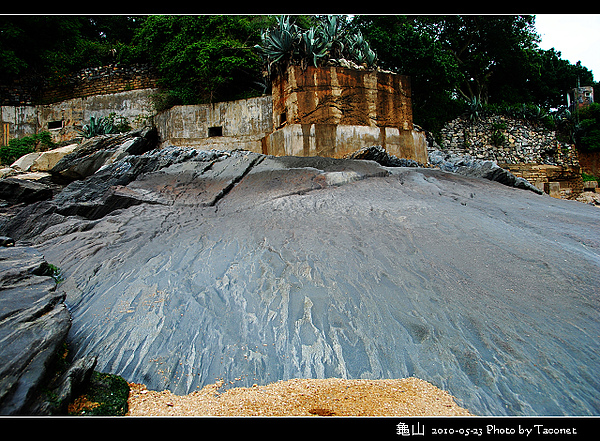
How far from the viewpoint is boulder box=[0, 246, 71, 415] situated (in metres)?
1.65

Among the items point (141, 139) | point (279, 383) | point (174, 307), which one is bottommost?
point (279, 383)

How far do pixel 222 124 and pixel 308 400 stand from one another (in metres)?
9.55

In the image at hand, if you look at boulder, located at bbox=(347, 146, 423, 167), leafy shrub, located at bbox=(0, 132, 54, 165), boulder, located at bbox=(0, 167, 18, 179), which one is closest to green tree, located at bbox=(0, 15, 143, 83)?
leafy shrub, located at bbox=(0, 132, 54, 165)

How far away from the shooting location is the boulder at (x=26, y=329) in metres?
1.65

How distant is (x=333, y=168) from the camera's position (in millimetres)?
6090

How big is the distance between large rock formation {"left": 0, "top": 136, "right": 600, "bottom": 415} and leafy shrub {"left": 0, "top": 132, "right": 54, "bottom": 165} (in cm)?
964

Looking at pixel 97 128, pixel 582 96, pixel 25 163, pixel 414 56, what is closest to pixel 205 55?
pixel 97 128

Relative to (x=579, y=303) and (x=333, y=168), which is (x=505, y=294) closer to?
(x=579, y=303)

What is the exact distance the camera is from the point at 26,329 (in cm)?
202

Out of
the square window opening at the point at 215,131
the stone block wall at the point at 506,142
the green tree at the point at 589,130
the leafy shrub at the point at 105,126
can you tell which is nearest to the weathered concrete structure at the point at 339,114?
the square window opening at the point at 215,131

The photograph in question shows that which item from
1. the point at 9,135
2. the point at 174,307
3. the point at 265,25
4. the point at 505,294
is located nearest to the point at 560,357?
the point at 505,294

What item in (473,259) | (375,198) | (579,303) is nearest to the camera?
(579,303)

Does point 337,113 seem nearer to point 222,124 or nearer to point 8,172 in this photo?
point 222,124

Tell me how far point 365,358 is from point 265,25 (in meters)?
12.6
